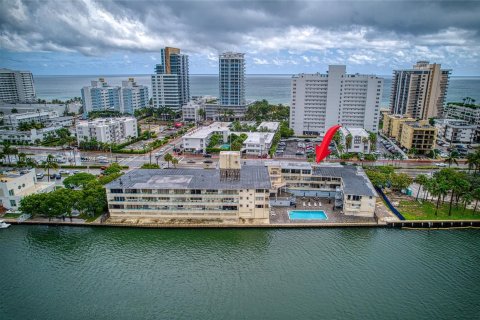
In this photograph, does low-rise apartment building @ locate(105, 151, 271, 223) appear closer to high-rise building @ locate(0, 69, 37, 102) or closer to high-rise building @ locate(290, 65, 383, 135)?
high-rise building @ locate(290, 65, 383, 135)

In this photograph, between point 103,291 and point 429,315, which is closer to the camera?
point 429,315

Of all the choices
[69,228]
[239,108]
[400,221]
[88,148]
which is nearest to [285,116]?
[239,108]

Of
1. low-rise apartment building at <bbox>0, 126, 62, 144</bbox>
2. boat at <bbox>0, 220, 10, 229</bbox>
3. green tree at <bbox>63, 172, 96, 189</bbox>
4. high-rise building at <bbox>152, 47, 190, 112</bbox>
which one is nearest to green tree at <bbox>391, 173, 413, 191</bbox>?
green tree at <bbox>63, 172, 96, 189</bbox>

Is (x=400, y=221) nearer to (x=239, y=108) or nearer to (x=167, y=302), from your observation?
(x=167, y=302)

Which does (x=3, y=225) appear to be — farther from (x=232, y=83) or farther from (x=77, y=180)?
(x=232, y=83)

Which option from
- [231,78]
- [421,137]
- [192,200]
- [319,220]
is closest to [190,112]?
[231,78]

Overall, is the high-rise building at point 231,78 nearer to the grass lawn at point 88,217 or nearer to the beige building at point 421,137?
the beige building at point 421,137
